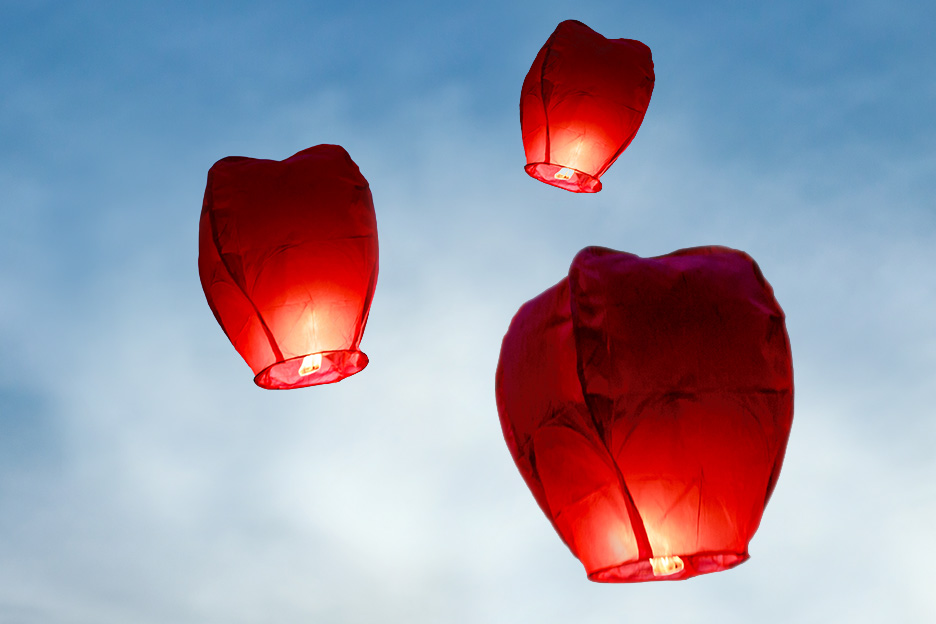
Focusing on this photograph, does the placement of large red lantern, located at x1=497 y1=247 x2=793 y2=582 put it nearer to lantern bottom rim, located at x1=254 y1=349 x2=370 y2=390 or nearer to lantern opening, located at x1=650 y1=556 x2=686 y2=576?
lantern opening, located at x1=650 y1=556 x2=686 y2=576

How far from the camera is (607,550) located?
2.81 meters

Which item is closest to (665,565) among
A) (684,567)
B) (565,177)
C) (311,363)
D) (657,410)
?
(684,567)

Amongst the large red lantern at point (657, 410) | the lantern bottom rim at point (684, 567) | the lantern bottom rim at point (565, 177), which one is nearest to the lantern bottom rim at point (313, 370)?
the large red lantern at point (657, 410)

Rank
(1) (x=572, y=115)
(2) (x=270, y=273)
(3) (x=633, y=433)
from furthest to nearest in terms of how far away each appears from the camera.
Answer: (1) (x=572, y=115) < (2) (x=270, y=273) < (3) (x=633, y=433)

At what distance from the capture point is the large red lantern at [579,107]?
4246mm

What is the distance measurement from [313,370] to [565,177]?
1.39 m

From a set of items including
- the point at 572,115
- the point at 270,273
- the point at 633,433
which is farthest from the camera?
the point at 572,115

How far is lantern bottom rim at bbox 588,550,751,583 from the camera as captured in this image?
2799mm

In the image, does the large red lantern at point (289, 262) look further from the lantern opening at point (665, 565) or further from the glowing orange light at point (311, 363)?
the lantern opening at point (665, 565)

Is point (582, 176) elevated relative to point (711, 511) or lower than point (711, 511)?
elevated

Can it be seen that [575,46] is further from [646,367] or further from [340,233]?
[646,367]

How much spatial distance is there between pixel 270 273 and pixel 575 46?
5.36 feet

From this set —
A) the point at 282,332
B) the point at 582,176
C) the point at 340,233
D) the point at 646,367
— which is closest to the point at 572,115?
the point at 582,176

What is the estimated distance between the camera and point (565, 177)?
4.41 m
